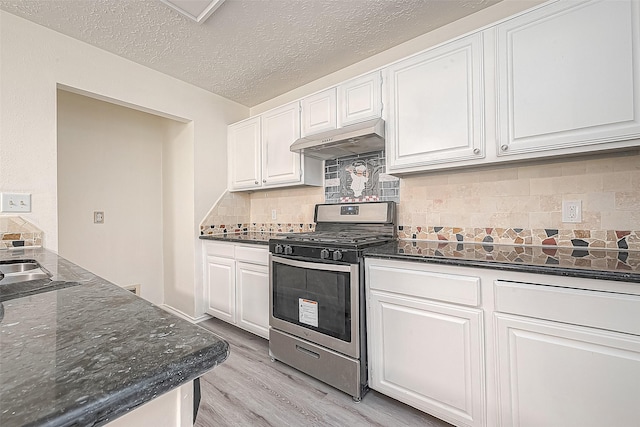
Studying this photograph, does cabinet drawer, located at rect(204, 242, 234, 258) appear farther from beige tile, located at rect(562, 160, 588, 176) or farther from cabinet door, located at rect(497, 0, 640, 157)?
beige tile, located at rect(562, 160, 588, 176)

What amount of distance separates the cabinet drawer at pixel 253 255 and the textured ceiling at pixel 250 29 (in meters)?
1.60

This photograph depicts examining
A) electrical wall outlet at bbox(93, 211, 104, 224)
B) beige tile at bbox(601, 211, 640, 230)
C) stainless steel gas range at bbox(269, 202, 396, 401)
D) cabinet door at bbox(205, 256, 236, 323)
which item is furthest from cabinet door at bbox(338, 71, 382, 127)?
electrical wall outlet at bbox(93, 211, 104, 224)

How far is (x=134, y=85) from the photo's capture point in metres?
2.50

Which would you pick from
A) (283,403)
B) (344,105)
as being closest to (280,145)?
(344,105)

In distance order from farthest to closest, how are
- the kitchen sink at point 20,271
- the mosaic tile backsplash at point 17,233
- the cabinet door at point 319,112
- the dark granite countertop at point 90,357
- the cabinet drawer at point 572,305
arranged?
the cabinet door at point 319,112 → the mosaic tile backsplash at point 17,233 → the kitchen sink at point 20,271 → the cabinet drawer at point 572,305 → the dark granite countertop at point 90,357

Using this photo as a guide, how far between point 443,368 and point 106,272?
3.20 metres

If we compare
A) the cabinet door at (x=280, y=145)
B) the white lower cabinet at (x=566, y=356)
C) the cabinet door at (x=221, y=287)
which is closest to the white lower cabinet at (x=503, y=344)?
the white lower cabinet at (x=566, y=356)

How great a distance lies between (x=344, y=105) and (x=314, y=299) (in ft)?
4.66

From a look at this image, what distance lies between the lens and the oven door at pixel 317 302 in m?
1.69

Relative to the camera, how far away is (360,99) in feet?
6.97

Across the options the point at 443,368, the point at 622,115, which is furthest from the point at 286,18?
the point at 443,368

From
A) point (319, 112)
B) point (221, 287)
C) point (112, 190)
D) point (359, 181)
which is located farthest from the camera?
point (112, 190)

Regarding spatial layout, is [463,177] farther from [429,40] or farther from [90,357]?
[90,357]

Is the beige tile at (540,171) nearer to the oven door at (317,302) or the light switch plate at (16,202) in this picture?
the oven door at (317,302)
